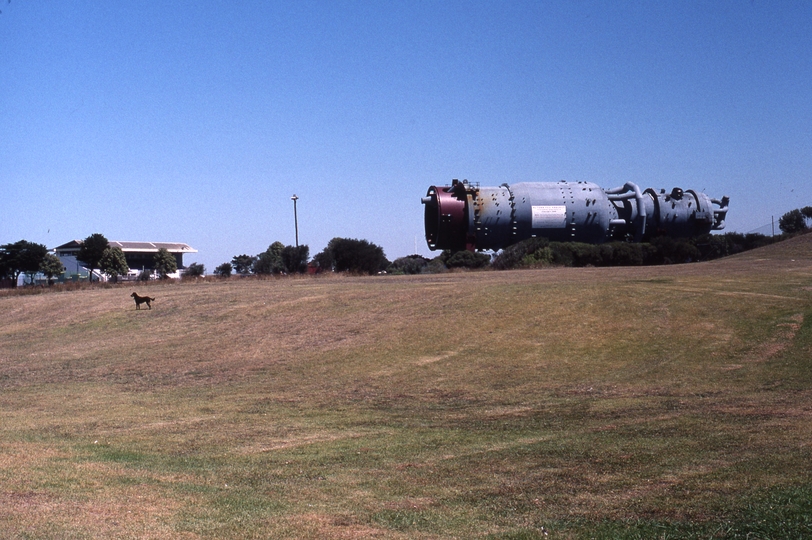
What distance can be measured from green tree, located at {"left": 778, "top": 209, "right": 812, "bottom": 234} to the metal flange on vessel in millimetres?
10764

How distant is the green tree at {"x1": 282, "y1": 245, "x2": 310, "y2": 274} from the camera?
57.7m

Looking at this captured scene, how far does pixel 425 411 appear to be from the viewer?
14445 millimetres

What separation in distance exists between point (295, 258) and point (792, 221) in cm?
3835

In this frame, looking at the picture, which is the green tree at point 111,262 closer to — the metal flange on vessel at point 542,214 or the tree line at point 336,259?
the tree line at point 336,259

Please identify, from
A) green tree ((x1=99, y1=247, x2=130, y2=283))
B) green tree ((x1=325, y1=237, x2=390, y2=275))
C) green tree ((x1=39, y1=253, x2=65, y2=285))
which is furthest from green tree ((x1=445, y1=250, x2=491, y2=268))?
green tree ((x1=39, y1=253, x2=65, y2=285))

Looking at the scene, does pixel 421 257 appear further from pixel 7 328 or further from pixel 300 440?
pixel 300 440

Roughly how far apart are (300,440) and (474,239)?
41.0 metres

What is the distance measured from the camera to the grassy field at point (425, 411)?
7148 millimetres

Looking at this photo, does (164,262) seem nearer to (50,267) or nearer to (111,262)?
(111,262)

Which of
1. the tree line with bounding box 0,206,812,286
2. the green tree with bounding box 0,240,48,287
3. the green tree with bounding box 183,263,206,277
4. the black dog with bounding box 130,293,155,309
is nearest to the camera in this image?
the black dog with bounding box 130,293,155,309

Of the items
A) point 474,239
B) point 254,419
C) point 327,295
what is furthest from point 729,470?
point 474,239

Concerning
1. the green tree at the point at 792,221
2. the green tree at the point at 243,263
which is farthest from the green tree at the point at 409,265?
the green tree at the point at 792,221

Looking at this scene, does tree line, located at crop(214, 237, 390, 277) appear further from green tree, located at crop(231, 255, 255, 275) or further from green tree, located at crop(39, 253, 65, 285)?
green tree, located at crop(39, 253, 65, 285)

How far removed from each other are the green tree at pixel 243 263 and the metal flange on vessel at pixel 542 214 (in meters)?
19.9
